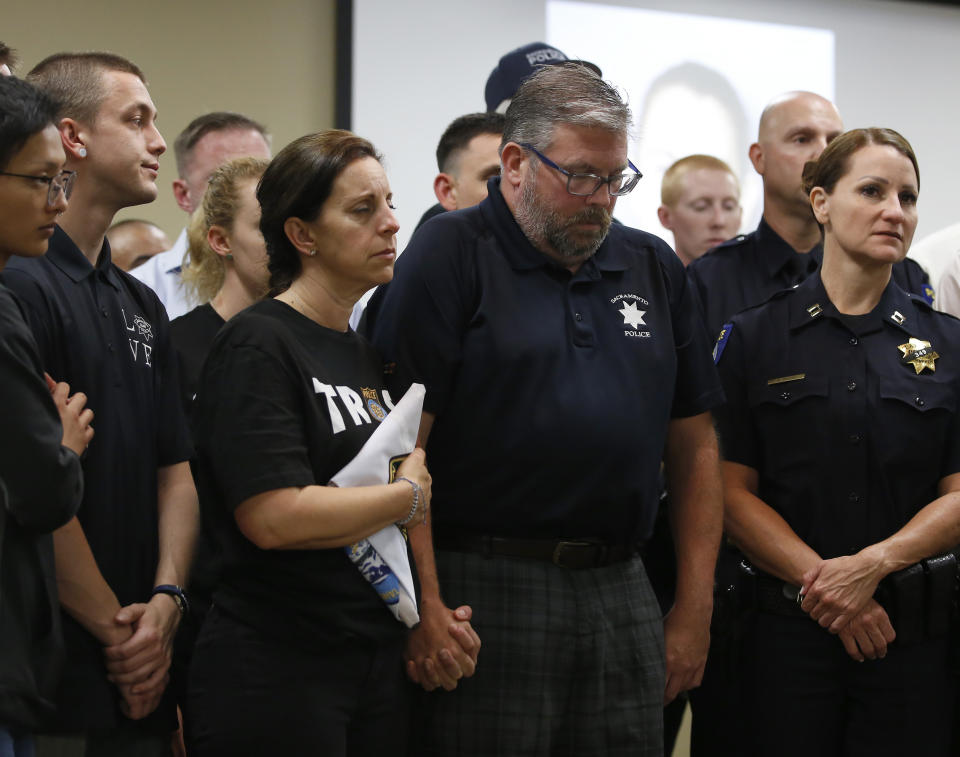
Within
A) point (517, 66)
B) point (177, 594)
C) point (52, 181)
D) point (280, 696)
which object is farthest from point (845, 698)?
point (517, 66)

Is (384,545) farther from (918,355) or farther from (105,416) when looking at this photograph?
(918,355)

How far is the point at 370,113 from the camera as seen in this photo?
424cm

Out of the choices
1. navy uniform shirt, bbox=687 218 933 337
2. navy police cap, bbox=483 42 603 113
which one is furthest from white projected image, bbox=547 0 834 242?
navy uniform shirt, bbox=687 218 933 337

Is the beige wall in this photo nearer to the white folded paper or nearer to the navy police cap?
the navy police cap

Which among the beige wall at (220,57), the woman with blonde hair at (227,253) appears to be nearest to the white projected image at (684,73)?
the beige wall at (220,57)

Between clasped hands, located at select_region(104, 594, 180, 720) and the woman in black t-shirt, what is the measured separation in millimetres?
102

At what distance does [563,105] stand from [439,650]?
939 mm

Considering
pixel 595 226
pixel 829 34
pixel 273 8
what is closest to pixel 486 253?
pixel 595 226

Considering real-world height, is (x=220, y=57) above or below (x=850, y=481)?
above

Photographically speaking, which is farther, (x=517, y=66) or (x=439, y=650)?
(x=517, y=66)

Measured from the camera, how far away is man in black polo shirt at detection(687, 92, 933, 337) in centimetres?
274

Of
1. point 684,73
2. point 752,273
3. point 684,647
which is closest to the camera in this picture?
point 684,647

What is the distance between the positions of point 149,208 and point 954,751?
3.26 metres

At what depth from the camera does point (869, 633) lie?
211cm
